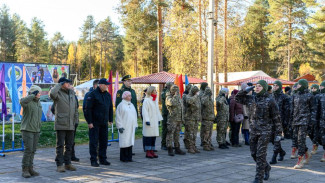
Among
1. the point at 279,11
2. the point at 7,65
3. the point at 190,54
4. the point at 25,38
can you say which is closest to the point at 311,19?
the point at 279,11

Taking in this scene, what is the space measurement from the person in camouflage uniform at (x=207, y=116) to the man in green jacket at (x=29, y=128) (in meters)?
5.03

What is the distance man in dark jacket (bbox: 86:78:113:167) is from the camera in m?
7.59

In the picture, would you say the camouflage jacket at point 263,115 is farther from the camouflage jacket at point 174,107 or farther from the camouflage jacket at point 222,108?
the camouflage jacket at point 222,108

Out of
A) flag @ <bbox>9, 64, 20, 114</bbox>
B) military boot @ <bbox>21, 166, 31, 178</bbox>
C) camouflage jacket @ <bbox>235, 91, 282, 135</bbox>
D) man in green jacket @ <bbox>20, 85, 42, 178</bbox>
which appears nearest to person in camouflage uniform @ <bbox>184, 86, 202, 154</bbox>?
camouflage jacket @ <bbox>235, 91, 282, 135</bbox>

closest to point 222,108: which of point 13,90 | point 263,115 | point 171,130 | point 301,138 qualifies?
point 171,130

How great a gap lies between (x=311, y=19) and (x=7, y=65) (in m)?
34.5

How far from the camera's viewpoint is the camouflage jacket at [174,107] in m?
9.14

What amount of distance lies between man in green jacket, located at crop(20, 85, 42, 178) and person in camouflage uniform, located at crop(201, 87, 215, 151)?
5.03m

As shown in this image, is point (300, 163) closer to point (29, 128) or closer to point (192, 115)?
point (192, 115)

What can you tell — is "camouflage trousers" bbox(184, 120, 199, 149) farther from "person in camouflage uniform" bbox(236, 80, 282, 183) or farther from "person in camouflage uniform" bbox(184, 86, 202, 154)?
"person in camouflage uniform" bbox(236, 80, 282, 183)

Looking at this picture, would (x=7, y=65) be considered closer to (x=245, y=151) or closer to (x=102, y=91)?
(x=102, y=91)

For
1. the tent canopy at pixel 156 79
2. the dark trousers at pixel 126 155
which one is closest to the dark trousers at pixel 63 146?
the dark trousers at pixel 126 155

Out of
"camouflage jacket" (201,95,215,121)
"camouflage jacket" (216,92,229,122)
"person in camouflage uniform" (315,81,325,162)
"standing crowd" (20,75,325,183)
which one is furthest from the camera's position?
"camouflage jacket" (216,92,229,122)

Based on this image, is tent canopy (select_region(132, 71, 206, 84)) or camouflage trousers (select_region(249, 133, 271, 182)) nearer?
camouflage trousers (select_region(249, 133, 271, 182))
